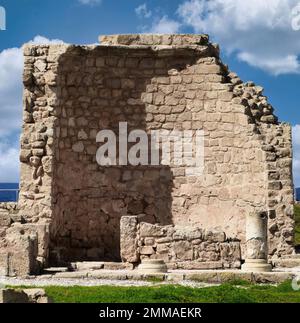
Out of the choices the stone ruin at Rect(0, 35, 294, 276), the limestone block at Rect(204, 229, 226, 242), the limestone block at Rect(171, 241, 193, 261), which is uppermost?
the stone ruin at Rect(0, 35, 294, 276)

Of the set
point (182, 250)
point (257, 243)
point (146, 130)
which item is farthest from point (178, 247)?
point (146, 130)

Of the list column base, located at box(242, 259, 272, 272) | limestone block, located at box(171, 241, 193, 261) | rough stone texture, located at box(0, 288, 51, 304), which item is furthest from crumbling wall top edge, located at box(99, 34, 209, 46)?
rough stone texture, located at box(0, 288, 51, 304)

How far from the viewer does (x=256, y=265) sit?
1741cm

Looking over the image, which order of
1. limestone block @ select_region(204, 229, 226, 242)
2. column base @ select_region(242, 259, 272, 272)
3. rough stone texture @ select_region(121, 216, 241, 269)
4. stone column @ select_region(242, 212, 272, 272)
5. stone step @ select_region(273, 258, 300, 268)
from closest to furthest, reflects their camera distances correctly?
column base @ select_region(242, 259, 272, 272)
stone column @ select_region(242, 212, 272, 272)
rough stone texture @ select_region(121, 216, 241, 269)
limestone block @ select_region(204, 229, 226, 242)
stone step @ select_region(273, 258, 300, 268)

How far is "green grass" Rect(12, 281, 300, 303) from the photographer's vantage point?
42.1ft

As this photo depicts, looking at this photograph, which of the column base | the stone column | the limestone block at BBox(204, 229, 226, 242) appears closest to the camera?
the column base

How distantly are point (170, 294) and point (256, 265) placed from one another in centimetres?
462

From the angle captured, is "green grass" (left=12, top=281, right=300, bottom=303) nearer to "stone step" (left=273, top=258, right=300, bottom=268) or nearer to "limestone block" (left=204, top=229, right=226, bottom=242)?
"limestone block" (left=204, top=229, right=226, bottom=242)

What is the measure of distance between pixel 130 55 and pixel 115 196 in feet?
12.0

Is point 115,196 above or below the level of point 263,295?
above

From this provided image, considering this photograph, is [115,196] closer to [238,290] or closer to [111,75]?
Result: [111,75]

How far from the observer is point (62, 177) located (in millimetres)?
21188

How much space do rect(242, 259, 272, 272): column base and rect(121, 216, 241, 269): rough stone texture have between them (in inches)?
28.0
